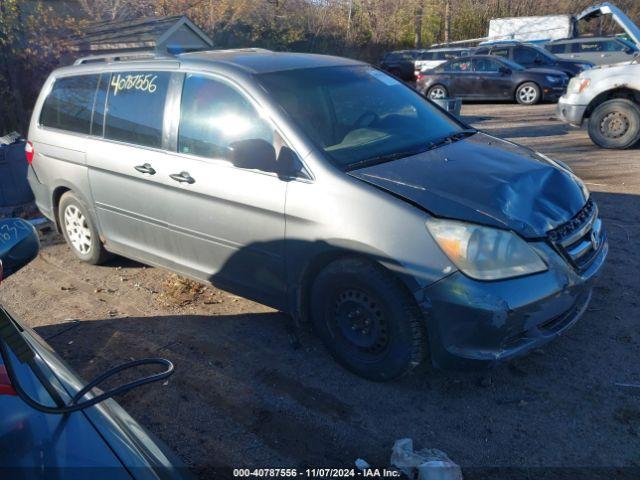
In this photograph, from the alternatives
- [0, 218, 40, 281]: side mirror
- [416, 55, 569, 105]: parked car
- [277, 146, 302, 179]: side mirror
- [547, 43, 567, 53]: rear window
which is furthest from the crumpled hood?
[547, 43, 567, 53]: rear window

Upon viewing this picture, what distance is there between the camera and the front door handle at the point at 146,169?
4.20m

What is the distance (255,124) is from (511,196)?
1647 millimetres

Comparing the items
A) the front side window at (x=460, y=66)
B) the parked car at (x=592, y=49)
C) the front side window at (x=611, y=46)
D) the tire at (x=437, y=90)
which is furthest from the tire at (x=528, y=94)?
the front side window at (x=611, y=46)

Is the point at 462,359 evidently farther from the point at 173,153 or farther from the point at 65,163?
the point at 65,163

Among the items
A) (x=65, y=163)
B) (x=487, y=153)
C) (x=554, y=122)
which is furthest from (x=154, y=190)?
(x=554, y=122)

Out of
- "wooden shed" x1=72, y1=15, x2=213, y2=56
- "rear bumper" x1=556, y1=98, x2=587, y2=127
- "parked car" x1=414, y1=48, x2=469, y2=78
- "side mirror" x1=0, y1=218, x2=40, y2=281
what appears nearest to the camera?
"side mirror" x1=0, y1=218, x2=40, y2=281

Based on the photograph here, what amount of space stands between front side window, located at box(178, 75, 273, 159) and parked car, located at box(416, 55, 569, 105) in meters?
12.2

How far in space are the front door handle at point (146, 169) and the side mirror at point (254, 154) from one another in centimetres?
95

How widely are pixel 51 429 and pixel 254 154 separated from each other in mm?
2213

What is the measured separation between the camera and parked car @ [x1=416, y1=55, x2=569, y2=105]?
15.7 metres

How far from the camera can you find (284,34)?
2527cm

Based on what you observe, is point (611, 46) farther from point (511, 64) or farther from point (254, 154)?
point (254, 154)

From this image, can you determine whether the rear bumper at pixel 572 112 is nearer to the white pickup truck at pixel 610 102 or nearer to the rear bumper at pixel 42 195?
the white pickup truck at pixel 610 102

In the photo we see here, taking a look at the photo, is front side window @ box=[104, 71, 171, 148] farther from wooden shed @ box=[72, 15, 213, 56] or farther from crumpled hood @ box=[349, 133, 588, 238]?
wooden shed @ box=[72, 15, 213, 56]
